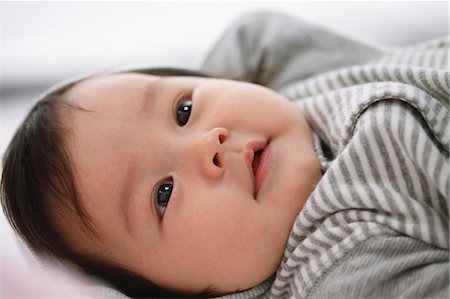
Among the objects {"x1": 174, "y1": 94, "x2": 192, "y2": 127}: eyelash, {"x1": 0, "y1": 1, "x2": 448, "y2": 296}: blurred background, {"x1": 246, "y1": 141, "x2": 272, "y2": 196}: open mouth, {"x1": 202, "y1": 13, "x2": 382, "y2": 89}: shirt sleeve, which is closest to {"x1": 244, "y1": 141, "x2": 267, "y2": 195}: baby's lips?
{"x1": 246, "y1": 141, "x2": 272, "y2": 196}: open mouth

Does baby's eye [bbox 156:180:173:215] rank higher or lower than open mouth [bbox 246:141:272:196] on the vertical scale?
lower

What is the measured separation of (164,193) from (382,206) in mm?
290

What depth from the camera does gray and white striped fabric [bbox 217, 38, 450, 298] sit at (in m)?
0.64

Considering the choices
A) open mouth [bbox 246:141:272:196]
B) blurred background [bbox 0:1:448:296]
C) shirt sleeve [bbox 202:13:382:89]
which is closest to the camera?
open mouth [bbox 246:141:272:196]

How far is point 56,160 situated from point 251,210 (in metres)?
0.28

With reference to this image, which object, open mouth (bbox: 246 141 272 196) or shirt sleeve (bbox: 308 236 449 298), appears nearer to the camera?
shirt sleeve (bbox: 308 236 449 298)

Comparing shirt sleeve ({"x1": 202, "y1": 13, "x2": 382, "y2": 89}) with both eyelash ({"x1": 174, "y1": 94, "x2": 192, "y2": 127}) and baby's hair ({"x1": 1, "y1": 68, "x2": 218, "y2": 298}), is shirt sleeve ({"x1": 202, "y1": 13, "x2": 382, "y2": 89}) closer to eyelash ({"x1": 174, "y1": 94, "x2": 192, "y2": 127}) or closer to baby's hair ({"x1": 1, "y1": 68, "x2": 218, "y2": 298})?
eyelash ({"x1": 174, "y1": 94, "x2": 192, "y2": 127})

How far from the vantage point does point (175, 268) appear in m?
0.76

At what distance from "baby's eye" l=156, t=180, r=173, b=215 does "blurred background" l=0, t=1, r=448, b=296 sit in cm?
53

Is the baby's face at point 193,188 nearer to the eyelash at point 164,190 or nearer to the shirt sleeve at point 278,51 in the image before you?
the eyelash at point 164,190

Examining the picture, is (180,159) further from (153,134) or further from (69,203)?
(69,203)

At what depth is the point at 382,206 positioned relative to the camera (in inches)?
26.0

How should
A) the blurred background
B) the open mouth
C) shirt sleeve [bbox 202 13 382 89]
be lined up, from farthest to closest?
the blurred background → shirt sleeve [bbox 202 13 382 89] → the open mouth

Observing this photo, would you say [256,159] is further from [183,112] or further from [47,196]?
[47,196]
